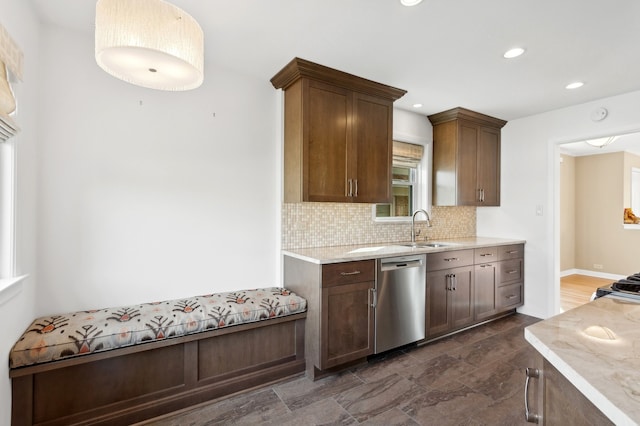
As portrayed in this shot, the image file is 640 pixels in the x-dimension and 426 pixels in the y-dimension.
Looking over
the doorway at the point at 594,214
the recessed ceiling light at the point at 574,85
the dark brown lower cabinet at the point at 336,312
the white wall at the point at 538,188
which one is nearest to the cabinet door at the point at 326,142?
the dark brown lower cabinet at the point at 336,312

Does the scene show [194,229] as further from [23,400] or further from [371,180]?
[371,180]

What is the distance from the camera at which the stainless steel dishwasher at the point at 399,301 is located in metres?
2.66

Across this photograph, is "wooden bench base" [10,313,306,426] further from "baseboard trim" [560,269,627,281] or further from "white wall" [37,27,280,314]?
"baseboard trim" [560,269,627,281]

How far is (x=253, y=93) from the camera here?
2.80 meters

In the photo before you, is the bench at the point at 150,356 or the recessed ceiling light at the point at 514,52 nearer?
the bench at the point at 150,356

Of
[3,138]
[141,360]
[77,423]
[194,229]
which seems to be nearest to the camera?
[3,138]

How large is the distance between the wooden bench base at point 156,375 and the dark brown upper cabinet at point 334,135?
45.0 inches

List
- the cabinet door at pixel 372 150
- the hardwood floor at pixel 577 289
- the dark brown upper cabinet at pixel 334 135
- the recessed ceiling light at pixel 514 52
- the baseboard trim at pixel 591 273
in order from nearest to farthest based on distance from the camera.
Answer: the recessed ceiling light at pixel 514 52, the dark brown upper cabinet at pixel 334 135, the cabinet door at pixel 372 150, the hardwood floor at pixel 577 289, the baseboard trim at pixel 591 273

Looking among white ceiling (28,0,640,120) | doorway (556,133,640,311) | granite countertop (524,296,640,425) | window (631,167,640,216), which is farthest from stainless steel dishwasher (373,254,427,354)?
window (631,167,640,216)

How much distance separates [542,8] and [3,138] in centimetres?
294

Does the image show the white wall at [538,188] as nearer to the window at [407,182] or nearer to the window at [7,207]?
the window at [407,182]

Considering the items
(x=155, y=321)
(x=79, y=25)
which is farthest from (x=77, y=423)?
(x=79, y=25)

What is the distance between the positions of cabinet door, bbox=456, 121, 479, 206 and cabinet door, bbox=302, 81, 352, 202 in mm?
1719

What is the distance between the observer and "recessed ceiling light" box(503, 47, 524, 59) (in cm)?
233
